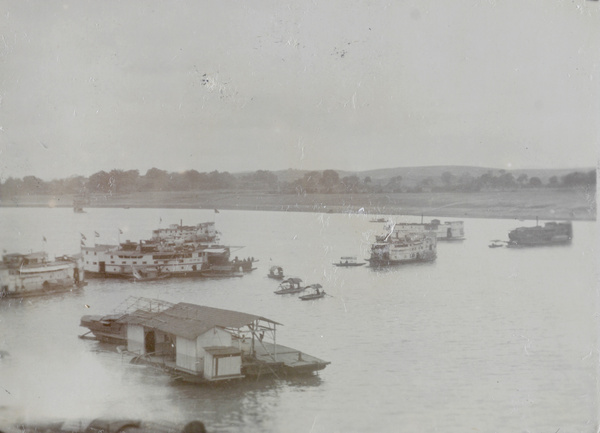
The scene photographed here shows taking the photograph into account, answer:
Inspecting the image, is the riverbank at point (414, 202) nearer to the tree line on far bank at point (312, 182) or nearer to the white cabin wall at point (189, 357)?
the tree line on far bank at point (312, 182)

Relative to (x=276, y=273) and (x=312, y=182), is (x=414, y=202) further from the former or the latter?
(x=276, y=273)

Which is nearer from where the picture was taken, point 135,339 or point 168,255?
point 135,339

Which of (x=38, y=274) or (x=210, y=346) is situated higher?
(x=38, y=274)

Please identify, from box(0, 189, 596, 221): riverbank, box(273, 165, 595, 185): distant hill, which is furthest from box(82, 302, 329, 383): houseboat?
box(273, 165, 595, 185): distant hill

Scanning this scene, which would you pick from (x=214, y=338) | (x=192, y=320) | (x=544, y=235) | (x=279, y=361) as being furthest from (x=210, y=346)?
(x=544, y=235)

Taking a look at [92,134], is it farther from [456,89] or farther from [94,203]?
[456,89]

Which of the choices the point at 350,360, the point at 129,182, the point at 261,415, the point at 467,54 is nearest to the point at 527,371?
the point at 350,360

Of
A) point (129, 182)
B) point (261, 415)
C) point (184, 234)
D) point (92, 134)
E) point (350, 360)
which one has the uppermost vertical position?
point (92, 134)
